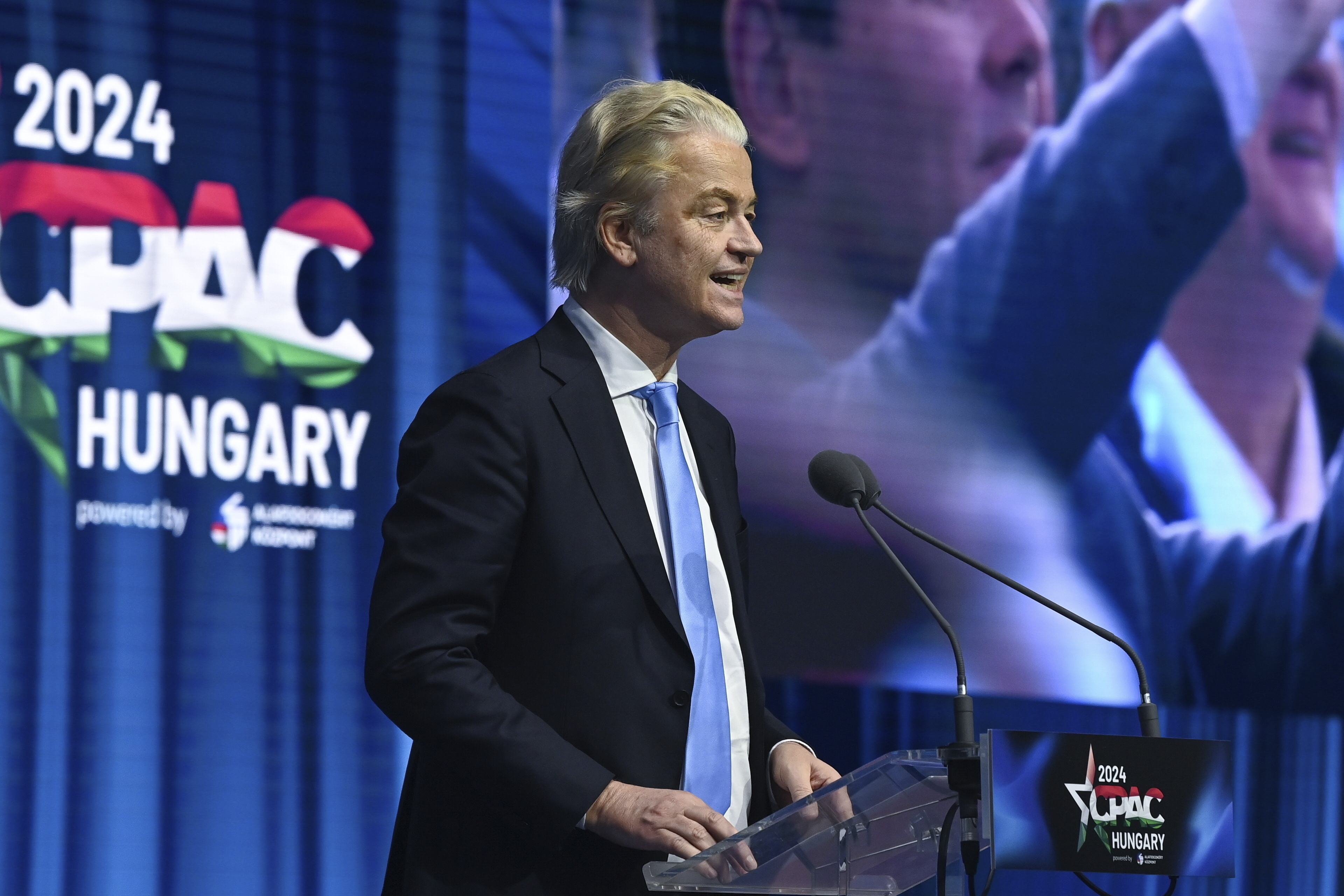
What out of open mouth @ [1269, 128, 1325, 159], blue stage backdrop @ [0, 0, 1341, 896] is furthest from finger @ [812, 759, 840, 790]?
open mouth @ [1269, 128, 1325, 159]

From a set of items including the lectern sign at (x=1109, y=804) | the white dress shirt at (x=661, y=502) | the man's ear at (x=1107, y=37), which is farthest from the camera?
the man's ear at (x=1107, y=37)

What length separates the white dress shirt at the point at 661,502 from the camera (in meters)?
1.93

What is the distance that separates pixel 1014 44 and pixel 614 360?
269 cm

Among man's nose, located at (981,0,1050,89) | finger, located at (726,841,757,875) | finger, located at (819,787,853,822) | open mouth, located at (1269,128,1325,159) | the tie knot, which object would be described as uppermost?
man's nose, located at (981,0,1050,89)

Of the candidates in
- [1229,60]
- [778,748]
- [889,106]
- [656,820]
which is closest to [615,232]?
[778,748]

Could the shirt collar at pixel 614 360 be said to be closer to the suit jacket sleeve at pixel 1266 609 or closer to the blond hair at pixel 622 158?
the blond hair at pixel 622 158

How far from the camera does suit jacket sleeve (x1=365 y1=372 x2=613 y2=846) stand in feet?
5.49

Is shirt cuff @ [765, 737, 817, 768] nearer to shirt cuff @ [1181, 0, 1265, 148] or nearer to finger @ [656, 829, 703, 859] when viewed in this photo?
finger @ [656, 829, 703, 859]

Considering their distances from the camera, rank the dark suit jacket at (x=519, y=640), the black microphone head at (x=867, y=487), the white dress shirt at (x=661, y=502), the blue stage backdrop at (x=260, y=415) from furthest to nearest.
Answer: the blue stage backdrop at (x=260, y=415)
the white dress shirt at (x=661, y=502)
the black microphone head at (x=867, y=487)
the dark suit jacket at (x=519, y=640)

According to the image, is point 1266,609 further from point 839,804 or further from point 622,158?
point 839,804

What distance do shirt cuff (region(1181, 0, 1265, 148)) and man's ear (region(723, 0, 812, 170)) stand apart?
3.96 feet

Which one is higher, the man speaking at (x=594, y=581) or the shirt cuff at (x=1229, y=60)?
the shirt cuff at (x=1229, y=60)

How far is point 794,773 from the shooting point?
1897 millimetres

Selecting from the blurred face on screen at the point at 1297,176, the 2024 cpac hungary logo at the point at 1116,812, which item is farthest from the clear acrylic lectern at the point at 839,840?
the blurred face on screen at the point at 1297,176
